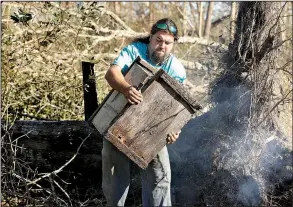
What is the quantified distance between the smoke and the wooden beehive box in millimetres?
1315

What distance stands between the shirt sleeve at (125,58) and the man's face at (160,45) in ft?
0.40

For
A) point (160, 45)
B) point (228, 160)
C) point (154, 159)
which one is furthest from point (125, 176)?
point (228, 160)

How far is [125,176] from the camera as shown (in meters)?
3.46

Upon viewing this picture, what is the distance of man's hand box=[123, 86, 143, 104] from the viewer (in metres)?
3.11

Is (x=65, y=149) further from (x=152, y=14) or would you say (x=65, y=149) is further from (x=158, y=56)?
(x=152, y=14)

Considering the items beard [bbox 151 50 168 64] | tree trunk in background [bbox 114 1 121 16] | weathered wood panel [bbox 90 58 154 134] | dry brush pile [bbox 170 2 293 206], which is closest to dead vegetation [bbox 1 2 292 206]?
dry brush pile [bbox 170 2 293 206]

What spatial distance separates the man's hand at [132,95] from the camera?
10.2 feet

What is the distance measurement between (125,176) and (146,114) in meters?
0.49

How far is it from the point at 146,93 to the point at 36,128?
1.99 meters

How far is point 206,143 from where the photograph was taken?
4785 mm

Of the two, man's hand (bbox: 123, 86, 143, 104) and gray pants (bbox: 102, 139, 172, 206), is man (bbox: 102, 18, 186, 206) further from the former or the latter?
man's hand (bbox: 123, 86, 143, 104)

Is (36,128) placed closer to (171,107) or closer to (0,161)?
(0,161)

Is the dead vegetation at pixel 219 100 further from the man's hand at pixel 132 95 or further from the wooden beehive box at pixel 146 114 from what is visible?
the man's hand at pixel 132 95

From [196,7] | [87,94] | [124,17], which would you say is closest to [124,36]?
[124,17]
